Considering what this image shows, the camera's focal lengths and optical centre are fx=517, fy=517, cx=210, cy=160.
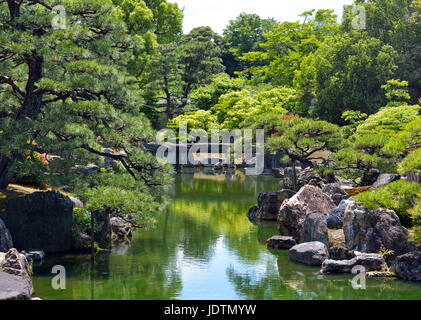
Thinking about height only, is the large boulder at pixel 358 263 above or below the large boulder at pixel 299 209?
below

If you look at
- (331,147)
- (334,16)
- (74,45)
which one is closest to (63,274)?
(74,45)

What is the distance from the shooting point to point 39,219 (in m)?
12.3

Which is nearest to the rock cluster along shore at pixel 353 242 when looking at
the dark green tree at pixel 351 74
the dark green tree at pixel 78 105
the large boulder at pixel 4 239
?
the dark green tree at pixel 78 105

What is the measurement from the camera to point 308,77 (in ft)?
117

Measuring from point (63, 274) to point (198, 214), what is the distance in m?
9.00

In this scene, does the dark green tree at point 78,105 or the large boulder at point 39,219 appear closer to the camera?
the dark green tree at point 78,105

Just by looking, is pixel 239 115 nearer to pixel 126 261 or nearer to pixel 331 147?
pixel 331 147

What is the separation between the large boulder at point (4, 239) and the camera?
11.0 meters

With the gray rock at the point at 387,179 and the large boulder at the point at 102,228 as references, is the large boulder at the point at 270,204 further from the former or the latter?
the large boulder at the point at 102,228

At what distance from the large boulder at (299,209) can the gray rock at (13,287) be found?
26.5ft

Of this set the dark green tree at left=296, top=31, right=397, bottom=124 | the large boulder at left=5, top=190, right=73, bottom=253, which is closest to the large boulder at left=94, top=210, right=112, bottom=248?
the large boulder at left=5, top=190, right=73, bottom=253

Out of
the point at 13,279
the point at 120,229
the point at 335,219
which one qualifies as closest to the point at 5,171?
the point at 120,229

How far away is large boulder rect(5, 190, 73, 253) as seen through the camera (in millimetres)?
12195

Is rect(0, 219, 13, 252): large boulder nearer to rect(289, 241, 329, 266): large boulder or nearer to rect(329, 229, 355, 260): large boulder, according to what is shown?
rect(289, 241, 329, 266): large boulder
